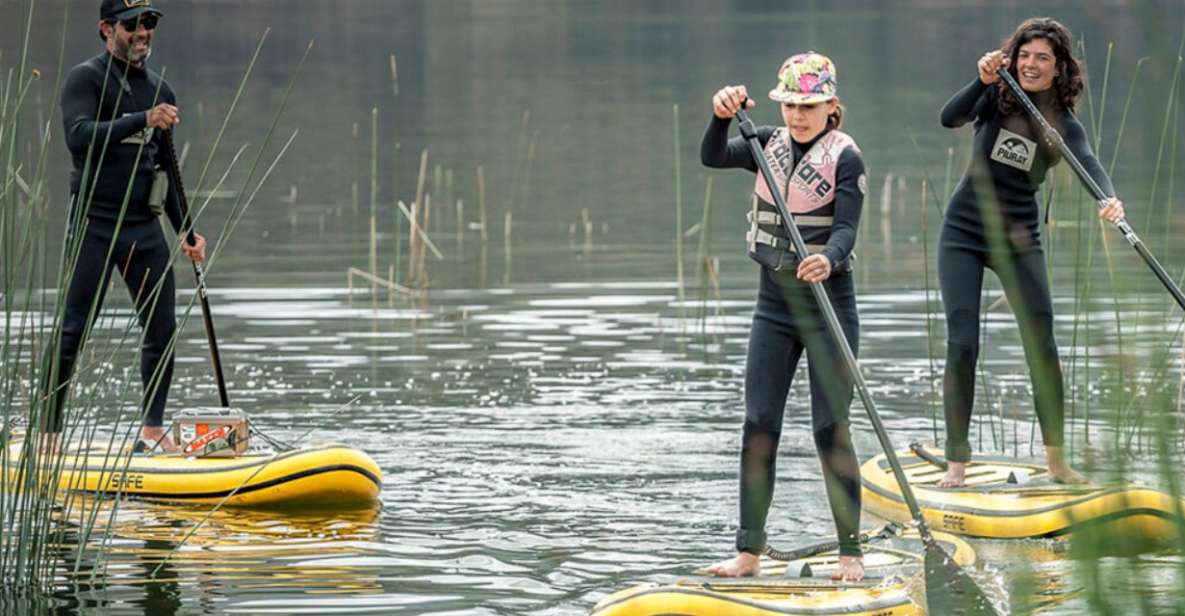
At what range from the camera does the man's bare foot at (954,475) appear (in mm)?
7688

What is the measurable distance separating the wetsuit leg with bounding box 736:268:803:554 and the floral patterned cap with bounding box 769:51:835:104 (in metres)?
0.57

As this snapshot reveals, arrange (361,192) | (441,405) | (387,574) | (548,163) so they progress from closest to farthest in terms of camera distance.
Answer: (387,574)
(441,405)
(361,192)
(548,163)

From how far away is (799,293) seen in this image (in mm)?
6168

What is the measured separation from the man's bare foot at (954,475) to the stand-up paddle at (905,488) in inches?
56.7

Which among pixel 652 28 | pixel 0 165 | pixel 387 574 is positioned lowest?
pixel 387 574

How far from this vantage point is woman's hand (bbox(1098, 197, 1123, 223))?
277 inches

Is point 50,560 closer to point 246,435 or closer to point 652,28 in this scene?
point 246,435

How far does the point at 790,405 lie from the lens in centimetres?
1066

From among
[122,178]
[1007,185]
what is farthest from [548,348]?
[1007,185]

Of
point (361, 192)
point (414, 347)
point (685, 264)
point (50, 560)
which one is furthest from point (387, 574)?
point (361, 192)

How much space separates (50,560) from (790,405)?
4873mm

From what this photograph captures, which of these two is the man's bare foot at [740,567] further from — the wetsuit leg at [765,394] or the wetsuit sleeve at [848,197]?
the wetsuit sleeve at [848,197]

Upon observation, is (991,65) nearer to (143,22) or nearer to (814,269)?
(814,269)

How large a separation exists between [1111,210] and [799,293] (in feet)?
5.25
